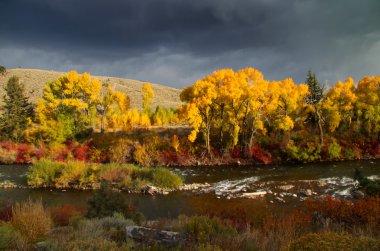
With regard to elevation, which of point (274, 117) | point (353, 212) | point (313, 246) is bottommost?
point (353, 212)

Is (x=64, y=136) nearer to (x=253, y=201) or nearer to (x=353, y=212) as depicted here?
(x=253, y=201)

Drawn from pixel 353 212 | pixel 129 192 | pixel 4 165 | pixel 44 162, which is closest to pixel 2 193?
pixel 44 162

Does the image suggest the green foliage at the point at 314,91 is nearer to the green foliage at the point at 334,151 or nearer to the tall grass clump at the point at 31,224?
the green foliage at the point at 334,151

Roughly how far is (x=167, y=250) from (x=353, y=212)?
24.3 feet

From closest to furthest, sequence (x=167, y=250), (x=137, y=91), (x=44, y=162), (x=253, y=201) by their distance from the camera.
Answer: (x=167, y=250) < (x=253, y=201) < (x=44, y=162) < (x=137, y=91)

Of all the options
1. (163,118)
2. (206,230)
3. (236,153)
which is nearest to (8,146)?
(163,118)

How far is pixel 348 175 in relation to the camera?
28.6 m

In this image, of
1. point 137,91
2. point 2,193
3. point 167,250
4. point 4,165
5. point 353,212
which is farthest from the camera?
point 137,91

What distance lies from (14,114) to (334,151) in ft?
154

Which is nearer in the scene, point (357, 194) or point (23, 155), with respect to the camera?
point (357, 194)

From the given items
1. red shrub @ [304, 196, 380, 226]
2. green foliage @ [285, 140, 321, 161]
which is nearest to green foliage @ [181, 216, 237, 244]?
red shrub @ [304, 196, 380, 226]

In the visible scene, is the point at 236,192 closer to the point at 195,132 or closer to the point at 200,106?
the point at 195,132

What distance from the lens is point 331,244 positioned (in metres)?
5.57

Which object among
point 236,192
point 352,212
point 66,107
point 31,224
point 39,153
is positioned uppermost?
point 66,107
